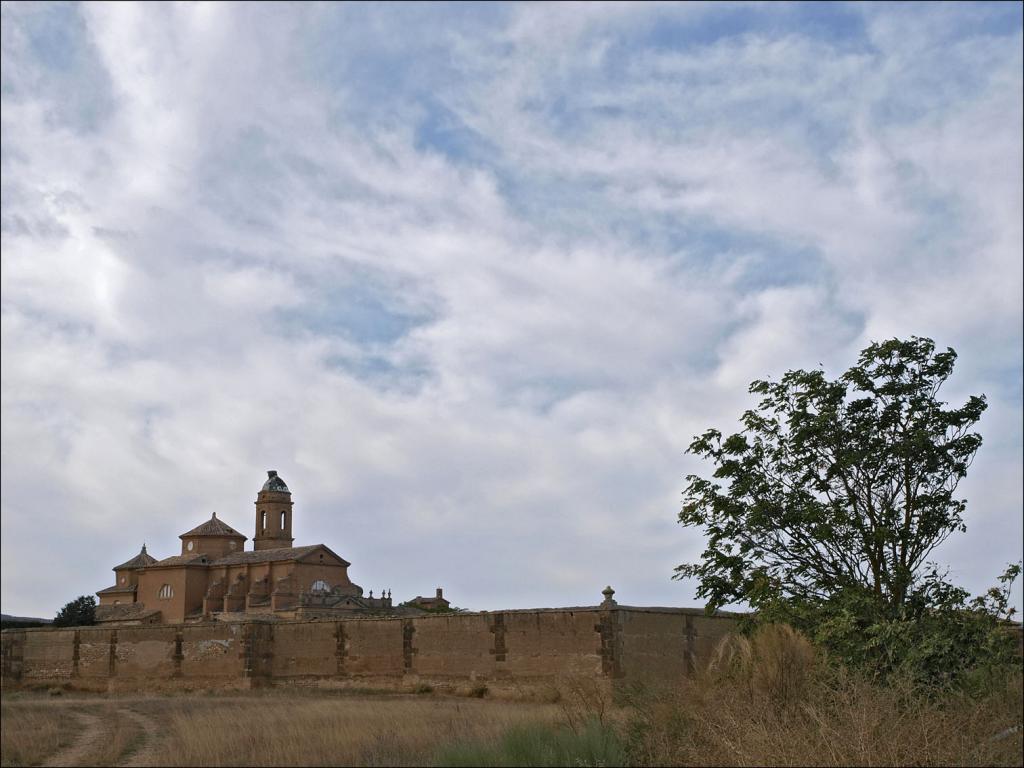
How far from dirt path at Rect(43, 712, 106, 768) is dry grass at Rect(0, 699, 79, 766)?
81mm

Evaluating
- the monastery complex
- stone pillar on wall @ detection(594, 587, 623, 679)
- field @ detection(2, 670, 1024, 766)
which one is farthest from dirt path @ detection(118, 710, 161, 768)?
the monastery complex

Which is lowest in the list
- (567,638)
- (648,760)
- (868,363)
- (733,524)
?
(648,760)

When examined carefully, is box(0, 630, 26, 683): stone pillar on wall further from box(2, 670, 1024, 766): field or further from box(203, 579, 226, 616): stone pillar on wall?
box(203, 579, 226, 616): stone pillar on wall

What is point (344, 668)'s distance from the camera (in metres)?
30.1

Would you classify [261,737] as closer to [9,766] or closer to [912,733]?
[9,766]

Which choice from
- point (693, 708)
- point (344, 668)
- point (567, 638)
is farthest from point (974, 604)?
point (344, 668)

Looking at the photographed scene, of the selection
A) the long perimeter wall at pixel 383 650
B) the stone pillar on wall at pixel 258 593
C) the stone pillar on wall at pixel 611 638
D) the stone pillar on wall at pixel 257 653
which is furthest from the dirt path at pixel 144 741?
the stone pillar on wall at pixel 258 593

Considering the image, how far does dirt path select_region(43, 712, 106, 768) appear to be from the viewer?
1105 centimetres

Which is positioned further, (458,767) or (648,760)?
(648,760)

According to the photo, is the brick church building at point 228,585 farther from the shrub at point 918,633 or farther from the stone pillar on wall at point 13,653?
the shrub at point 918,633

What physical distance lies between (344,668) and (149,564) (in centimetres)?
4633

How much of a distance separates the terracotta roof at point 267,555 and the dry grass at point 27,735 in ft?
174

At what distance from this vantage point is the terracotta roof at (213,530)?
71.0 metres

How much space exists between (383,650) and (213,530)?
45.8 m
